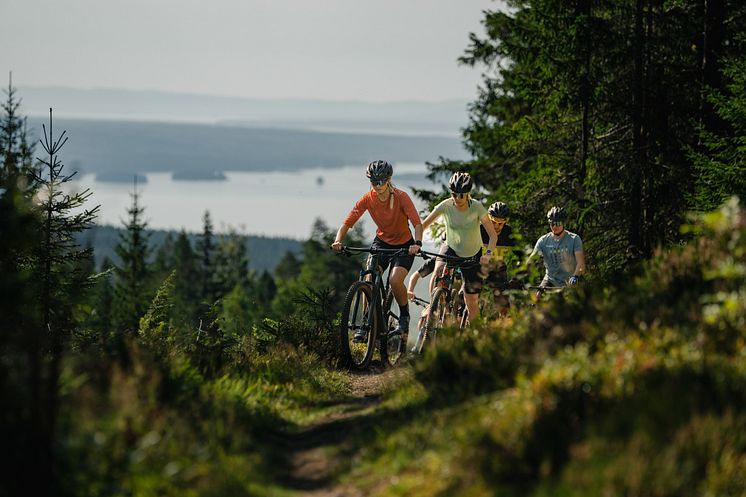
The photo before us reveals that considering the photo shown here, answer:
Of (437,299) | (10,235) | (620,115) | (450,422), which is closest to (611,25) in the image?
(620,115)

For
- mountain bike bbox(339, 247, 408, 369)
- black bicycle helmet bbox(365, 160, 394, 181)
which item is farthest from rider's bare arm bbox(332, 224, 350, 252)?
black bicycle helmet bbox(365, 160, 394, 181)

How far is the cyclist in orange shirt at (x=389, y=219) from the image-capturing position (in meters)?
11.4

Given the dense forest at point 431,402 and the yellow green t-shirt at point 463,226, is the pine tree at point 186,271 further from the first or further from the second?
the dense forest at point 431,402

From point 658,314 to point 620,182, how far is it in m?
13.0

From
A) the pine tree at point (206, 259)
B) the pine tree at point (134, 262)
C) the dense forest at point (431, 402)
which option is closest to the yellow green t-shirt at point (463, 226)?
the dense forest at point (431, 402)

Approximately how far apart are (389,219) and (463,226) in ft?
3.40

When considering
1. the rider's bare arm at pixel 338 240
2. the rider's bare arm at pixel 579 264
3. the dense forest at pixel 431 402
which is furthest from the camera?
the rider's bare arm at pixel 338 240

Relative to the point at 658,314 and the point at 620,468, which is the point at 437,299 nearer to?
the point at 658,314

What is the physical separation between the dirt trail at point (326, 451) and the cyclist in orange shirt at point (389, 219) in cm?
243

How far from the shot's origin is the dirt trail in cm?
612

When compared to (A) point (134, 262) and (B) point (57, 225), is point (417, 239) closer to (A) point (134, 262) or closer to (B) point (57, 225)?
(B) point (57, 225)

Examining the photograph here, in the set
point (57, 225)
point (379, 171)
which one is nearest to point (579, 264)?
point (379, 171)

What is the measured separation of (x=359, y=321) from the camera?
11.6 metres

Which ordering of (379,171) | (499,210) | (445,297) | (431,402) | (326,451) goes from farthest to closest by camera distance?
(499,210), (445,297), (379,171), (431,402), (326,451)
